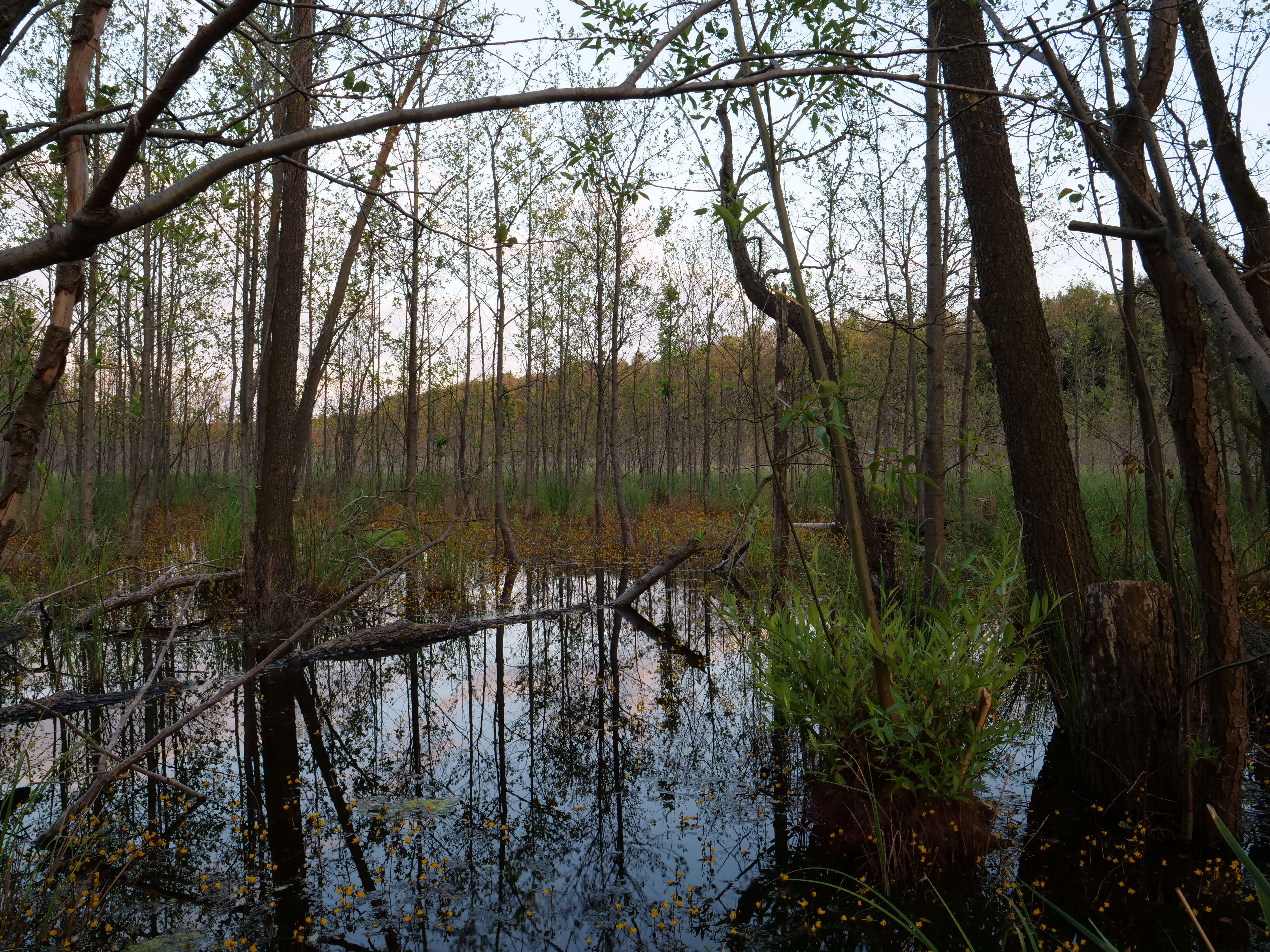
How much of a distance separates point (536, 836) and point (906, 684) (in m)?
1.65

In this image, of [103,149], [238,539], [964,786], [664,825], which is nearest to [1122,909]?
[964,786]

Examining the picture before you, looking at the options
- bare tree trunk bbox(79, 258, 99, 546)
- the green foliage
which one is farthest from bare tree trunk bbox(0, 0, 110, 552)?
bare tree trunk bbox(79, 258, 99, 546)

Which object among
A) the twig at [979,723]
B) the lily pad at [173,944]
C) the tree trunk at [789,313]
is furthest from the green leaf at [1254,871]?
the tree trunk at [789,313]

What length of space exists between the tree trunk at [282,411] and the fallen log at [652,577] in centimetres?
319

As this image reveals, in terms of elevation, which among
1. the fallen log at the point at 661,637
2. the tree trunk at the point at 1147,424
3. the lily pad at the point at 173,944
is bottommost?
the lily pad at the point at 173,944

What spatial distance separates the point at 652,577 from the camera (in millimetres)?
7727

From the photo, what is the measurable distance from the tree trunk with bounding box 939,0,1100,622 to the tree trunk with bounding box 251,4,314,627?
527 centimetres

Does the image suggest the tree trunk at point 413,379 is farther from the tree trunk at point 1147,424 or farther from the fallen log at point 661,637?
the tree trunk at point 1147,424

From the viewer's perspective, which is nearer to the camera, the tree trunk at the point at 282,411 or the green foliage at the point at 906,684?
the green foliage at the point at 906,684

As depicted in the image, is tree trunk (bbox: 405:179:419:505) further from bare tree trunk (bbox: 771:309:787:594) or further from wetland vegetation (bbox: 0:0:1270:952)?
bare tree trunk (bbox: 771:309:787:594)

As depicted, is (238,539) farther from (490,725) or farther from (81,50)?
(81,50)

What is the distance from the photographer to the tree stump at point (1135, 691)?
10.2ft

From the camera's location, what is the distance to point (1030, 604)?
4.13 metres

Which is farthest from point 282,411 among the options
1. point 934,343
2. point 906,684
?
point 906,684
